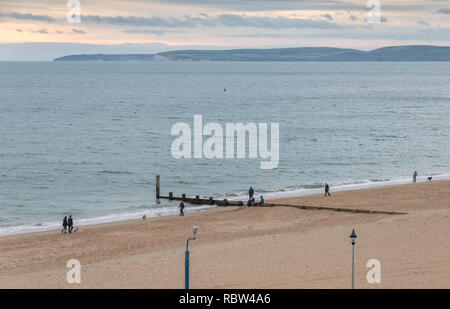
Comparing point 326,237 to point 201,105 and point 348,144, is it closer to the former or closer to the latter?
point 348,144

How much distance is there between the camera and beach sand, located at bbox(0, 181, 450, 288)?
23719 mm

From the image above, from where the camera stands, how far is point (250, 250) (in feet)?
92.7

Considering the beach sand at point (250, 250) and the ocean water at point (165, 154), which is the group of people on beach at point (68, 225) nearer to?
the beach sand at point (250, 250)

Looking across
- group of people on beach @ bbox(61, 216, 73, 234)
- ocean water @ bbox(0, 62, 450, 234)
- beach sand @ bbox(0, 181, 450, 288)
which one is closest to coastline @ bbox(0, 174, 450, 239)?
ocean water @ bbox(0, 62, 450, 234)

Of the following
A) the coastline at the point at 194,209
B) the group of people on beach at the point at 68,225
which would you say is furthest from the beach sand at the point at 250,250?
the coastline at the point at 194,209

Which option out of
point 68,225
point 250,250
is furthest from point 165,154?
point 250,250

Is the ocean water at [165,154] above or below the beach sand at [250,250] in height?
above

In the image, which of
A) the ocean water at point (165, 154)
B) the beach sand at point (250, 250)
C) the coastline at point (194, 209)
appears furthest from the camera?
the ocean water at point (165, 154)

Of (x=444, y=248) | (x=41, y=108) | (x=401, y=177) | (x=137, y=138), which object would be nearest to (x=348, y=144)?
(x=401, y=177)

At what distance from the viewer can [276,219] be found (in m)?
36.2

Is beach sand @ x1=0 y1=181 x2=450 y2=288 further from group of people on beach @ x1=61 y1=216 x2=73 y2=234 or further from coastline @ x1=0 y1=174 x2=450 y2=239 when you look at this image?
coastline @ x1=0 y1=174 x2=450 y2=239

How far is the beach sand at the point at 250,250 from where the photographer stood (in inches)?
934

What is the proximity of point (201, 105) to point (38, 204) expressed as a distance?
85.5 meters
